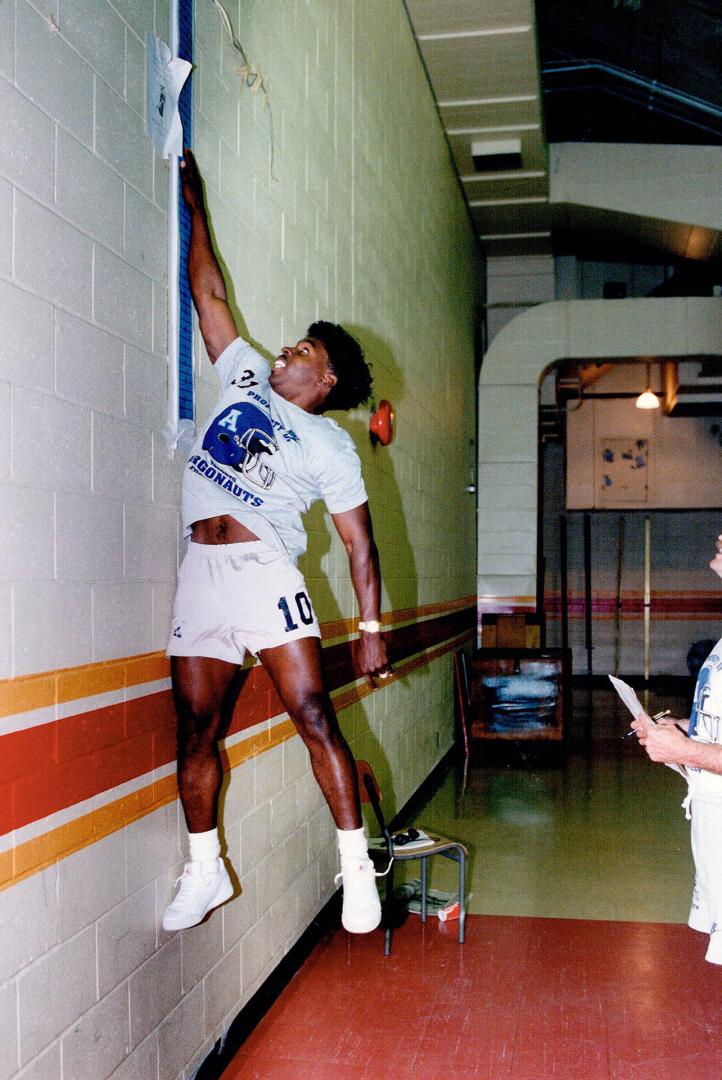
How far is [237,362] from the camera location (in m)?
2.46

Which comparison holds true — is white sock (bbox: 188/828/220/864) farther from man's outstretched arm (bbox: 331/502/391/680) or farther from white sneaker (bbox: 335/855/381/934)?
man's outstretched arm (bbox: 331/502/391/680)

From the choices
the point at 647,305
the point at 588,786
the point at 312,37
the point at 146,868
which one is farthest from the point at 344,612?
the point at 647,305

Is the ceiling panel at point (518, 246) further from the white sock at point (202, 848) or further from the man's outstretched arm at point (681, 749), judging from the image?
the white sock at point (202, 848)

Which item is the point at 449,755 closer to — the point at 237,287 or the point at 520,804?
the point at 520,804

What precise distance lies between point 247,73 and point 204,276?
0.79 m

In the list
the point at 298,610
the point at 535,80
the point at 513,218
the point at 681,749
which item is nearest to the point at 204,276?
the point at 298,610

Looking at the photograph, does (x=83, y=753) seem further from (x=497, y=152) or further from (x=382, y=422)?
(x=497, y=152)

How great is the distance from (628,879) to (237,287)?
3048 millimetres

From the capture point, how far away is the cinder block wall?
170 cm

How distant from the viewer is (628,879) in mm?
4258

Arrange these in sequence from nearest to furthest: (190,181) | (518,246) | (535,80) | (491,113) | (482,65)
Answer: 1. (190,181)
2. (482,65)
3. (535,80)
4. (491,113)
5. (518,246)

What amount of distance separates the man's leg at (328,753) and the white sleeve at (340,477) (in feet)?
1.16

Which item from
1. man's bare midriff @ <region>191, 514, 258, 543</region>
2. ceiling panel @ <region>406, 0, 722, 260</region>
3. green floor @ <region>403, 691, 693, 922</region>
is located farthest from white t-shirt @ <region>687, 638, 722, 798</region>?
ceiling panel @ <region>406, 0, 722, 260</region>

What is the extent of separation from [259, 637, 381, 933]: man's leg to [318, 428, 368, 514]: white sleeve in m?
0.35
